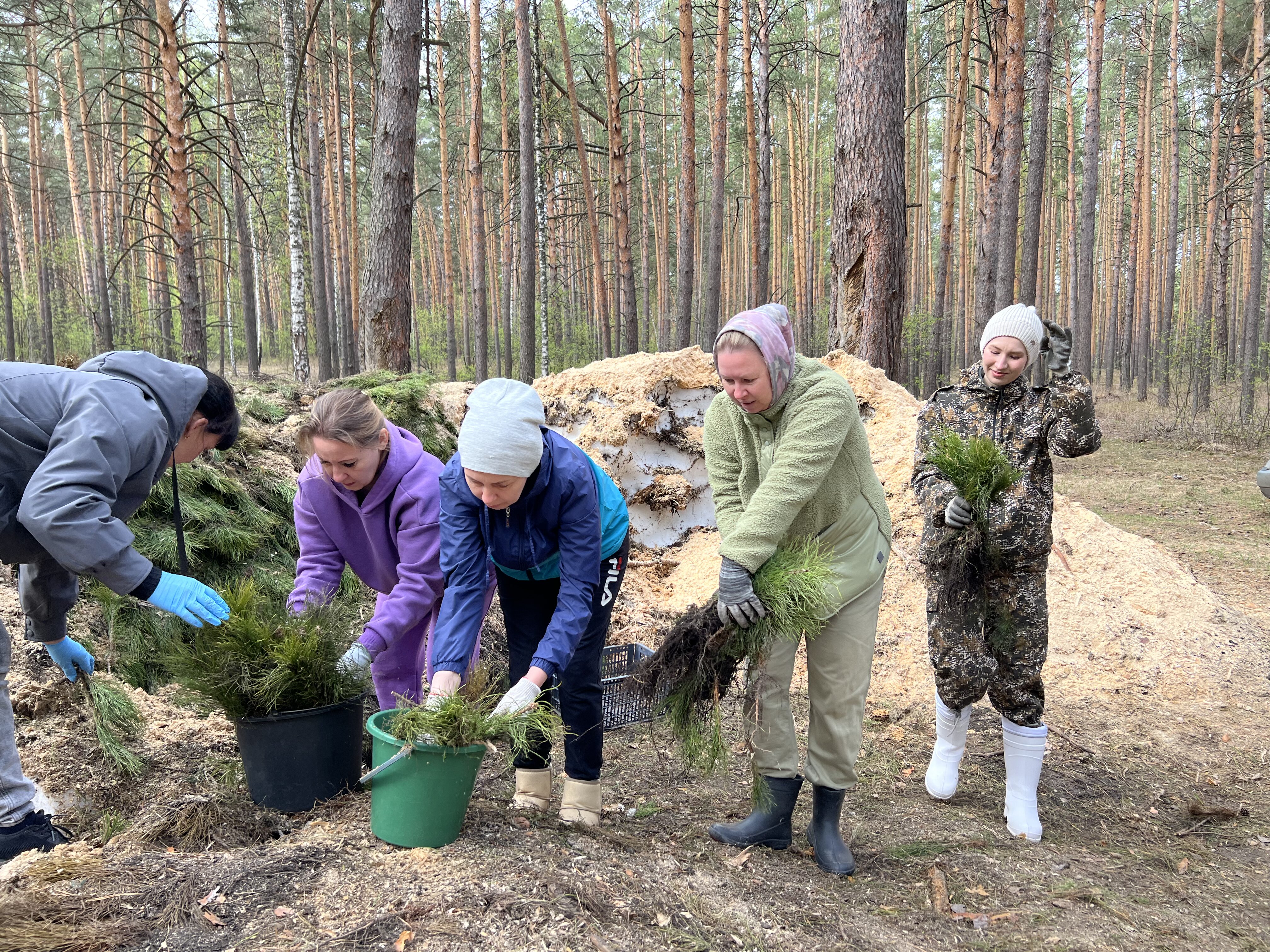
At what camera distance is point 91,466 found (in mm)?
1998

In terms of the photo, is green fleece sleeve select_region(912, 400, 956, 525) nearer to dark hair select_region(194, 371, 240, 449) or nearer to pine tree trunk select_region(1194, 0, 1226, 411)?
dark hair select_region(194, 371, 240, 449)

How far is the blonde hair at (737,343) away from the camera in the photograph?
221 cm

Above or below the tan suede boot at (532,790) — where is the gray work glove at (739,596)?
above

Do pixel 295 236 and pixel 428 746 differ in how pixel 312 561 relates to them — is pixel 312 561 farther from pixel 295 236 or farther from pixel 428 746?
pixel 295 236

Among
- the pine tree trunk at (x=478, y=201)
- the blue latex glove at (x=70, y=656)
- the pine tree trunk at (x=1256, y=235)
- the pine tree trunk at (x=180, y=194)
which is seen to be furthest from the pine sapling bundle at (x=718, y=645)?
the pine tree trunk at (x=1256, y=235)

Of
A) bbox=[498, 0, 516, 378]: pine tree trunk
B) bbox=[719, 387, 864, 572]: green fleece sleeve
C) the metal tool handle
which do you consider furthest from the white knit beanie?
bbox=[498, 0, 516, 378]: pine tree trunk

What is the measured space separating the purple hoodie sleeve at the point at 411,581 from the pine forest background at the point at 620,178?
4.30 meters

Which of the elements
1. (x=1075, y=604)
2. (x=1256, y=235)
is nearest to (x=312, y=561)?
(x=1075, y=604)

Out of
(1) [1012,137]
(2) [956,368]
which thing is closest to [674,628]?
(1) [1012,137]

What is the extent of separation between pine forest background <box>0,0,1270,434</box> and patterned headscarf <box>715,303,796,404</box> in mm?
3839

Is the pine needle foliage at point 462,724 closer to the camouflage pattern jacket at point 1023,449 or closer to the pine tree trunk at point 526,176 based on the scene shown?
the camouflage pattern jacket at point 1023,449

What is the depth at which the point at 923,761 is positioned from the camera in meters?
3.64

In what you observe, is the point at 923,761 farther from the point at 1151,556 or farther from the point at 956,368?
the point at 956,368

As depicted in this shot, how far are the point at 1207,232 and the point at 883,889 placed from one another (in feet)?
67.6
